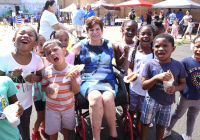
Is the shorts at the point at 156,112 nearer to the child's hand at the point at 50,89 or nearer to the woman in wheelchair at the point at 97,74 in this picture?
the woman in wheelchair at the point at 97,74

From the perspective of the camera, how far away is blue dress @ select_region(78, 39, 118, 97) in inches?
98.9

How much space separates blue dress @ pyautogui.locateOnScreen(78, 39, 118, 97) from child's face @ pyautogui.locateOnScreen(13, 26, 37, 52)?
35.6 inches

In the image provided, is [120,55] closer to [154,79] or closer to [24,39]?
[154,79]

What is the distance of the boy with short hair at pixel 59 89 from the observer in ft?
6.48

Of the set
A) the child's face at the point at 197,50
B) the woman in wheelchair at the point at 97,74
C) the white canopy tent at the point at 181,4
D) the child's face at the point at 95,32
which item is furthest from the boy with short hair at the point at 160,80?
the white canopy tent at the point at 181,4

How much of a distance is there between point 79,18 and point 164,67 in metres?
7.94

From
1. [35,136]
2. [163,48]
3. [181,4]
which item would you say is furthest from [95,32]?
[181,4]

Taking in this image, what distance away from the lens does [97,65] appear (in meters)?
2.64

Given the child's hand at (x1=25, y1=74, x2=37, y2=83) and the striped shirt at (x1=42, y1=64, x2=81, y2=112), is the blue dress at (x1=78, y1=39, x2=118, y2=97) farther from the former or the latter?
the child's hand at (x1=25, y1=74, x2=37, y2=83)

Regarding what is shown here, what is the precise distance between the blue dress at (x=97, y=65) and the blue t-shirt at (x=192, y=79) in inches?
38.7

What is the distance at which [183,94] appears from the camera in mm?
2338

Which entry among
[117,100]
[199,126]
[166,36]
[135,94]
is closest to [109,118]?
[117,100]

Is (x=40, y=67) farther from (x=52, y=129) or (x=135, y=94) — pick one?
(x=135, y=94)

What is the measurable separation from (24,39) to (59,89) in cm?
69
